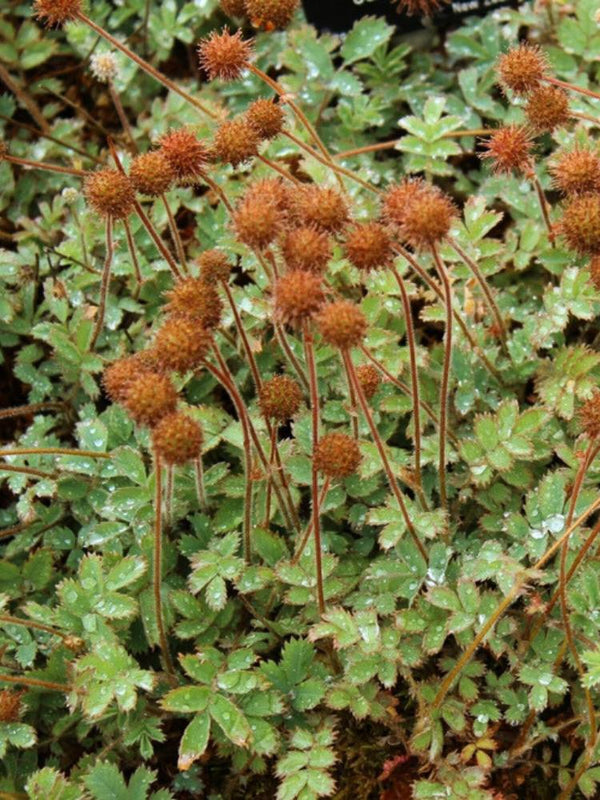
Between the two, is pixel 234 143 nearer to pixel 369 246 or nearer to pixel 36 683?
pixel 369 246

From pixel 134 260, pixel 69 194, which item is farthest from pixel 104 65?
pixel 134 260

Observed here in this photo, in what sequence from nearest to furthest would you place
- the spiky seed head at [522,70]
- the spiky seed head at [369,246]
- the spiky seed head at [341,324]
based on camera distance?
the spiky seed head at [341,324]
the spiky seed head at [369,246]
the spiky seed head at [522,70]

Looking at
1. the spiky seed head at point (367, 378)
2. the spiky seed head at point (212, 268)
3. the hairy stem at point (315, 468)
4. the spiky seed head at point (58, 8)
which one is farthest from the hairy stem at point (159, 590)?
the spiky seed head at point (58, 8)

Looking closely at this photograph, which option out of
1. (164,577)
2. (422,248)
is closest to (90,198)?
(422,248)

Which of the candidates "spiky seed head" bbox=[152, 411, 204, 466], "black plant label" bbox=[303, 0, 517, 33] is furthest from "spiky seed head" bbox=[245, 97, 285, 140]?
"black plant label" bbox=[303, 0, 517, 33]

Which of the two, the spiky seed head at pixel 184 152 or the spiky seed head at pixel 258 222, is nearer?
the spiky seed head at pixel 258 222

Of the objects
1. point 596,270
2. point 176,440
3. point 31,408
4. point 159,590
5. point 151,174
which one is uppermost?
point 151,174

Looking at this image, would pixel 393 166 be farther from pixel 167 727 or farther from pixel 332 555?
pixel 167 727

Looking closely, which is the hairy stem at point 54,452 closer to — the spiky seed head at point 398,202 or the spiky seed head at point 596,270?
the spiky seed head at point 398,202
